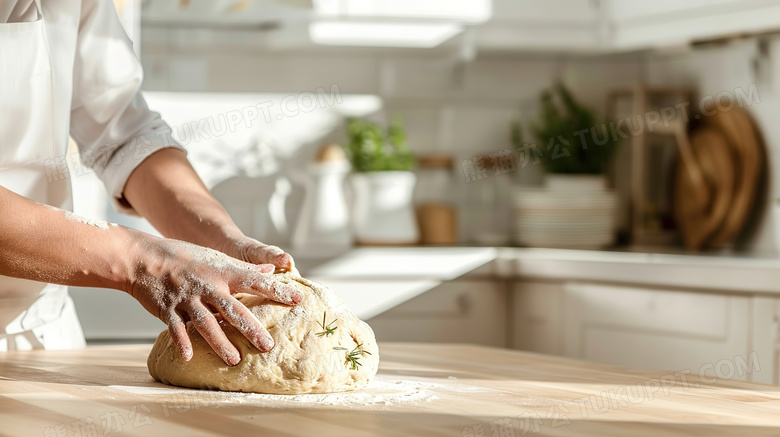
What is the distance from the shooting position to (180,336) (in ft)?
3.13

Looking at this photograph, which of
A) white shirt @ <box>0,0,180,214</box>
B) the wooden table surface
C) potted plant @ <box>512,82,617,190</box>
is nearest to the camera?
the wooden table surface

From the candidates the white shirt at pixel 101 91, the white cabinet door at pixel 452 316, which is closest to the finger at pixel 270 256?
the white shirt at pixel 101 91

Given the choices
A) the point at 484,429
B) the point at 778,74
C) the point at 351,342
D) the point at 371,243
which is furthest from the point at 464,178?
the point at 484,429

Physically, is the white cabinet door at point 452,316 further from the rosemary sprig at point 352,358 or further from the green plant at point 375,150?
the rosemary sprig at point 352,358

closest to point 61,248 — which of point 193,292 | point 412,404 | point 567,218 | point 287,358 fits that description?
point 193,292

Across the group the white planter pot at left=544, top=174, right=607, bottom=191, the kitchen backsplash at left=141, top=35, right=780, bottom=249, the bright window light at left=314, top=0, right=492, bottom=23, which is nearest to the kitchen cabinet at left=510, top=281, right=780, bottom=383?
the white planter pot at left=544, top=174, right=607, bottom=191

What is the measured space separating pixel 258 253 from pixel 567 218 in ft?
5.75

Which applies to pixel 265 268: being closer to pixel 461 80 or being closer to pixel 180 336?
pixel 180 336

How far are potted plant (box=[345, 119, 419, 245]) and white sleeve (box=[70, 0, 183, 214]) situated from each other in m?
1.26

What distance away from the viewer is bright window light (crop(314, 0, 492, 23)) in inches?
98.5

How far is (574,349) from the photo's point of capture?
2.37 metres

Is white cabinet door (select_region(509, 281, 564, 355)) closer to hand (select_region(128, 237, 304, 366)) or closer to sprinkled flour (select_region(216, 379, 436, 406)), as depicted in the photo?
sprinkled flour (select_region(216, 379, 436, 406))

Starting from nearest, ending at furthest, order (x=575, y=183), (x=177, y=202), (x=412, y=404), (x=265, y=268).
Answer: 1. (x=412, y=404)
2. (x=265, y=268)
3. (x=177, y=202)
4. (x=575, y=183)

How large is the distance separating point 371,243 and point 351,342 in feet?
5.20
